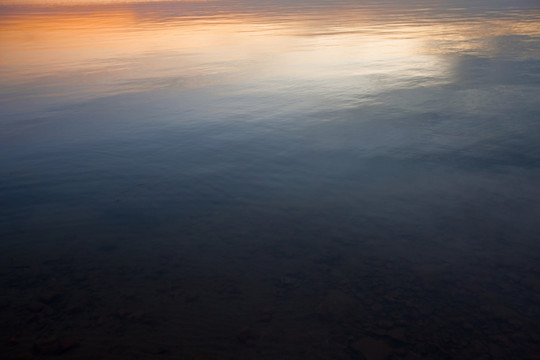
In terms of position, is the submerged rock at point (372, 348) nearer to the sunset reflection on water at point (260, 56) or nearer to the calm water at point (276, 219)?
the calm water at point (276, 219)

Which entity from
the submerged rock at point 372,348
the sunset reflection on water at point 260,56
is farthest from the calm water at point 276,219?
the sunset reflection on water at point 260,56

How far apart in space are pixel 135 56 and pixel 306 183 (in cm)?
1188

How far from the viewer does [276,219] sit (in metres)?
4.54

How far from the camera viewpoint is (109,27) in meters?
26.4

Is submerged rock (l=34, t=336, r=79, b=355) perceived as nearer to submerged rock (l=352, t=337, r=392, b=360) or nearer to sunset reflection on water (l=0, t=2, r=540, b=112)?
submerged rock (l=352, t=337, r=392, b=360)

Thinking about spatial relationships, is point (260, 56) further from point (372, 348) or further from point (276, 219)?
point (372, 348)

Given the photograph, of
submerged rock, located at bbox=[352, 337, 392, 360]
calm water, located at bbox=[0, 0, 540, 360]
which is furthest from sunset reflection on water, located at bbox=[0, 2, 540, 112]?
submerged rock, located at bbox=[352, 337, 392, 360]

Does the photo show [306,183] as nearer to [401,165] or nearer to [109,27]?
[401,165]

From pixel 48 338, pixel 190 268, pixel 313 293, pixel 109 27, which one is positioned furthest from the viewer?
pixel 109 27

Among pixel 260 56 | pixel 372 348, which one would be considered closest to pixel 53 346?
pixel 372 348

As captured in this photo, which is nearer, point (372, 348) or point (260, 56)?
point (372, 348)

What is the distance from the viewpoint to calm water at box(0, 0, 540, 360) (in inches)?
122

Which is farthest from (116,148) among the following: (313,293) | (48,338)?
(313,293)

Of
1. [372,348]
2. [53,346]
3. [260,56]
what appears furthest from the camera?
[260,56]
